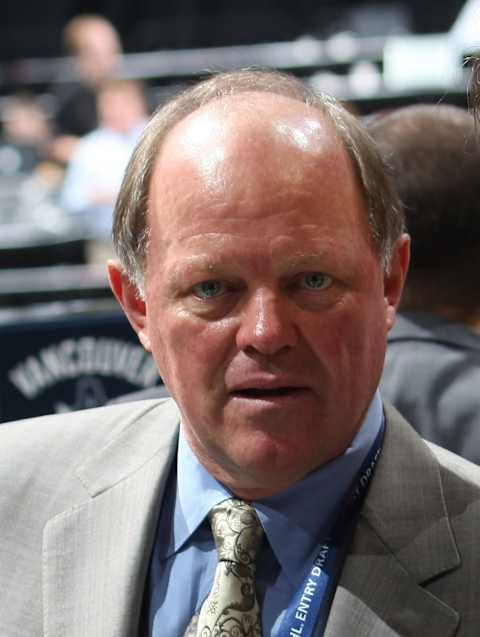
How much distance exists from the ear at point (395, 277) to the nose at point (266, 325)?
0.72 ft

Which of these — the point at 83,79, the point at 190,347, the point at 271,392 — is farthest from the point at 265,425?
the point at 83,79

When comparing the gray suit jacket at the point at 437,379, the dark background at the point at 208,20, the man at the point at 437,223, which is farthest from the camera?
the dark background at the point at 208,20

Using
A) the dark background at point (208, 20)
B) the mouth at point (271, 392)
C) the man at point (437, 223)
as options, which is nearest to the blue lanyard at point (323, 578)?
the mouth at point (271, 392)

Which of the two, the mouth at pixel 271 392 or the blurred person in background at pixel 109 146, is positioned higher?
the mouth at pixel 271 392

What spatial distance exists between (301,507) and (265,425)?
163 millimetres

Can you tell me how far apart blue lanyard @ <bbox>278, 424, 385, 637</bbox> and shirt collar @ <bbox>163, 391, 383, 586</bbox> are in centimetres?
2

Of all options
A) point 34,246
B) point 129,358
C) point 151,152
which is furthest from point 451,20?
point 151,152

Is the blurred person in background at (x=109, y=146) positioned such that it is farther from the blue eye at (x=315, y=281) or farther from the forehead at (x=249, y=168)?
the blue eye at (x=315, y=281)

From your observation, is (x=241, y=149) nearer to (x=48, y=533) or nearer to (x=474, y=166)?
(x=48, y=533)

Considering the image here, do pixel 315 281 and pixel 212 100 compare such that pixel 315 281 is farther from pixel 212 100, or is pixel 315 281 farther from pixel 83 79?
pixel 83 79

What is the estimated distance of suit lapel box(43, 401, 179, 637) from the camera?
1.67m

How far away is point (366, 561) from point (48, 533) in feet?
1.66

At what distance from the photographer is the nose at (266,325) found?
5.01ft

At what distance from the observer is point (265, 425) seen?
155cm
